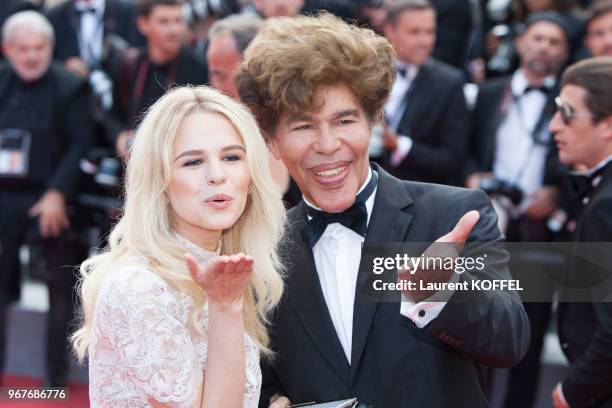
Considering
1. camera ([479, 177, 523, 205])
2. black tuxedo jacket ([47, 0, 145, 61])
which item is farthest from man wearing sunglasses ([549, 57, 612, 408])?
black tuxedo jacket ([47, 0, 145, 61])

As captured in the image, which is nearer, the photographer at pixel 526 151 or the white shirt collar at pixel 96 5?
the photographer at pixel 526 151

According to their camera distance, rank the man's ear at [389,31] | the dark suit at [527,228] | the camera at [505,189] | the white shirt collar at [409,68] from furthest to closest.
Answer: the man's ear at [389,31], the white shirt collar at [409,68], the camera at [505,189], the dark suit at [527,228]

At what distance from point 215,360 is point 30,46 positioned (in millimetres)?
4561

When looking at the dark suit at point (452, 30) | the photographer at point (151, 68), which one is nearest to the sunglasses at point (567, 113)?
the photographer at point (151, 68)

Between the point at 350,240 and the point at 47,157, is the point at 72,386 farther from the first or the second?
the point at 350,240

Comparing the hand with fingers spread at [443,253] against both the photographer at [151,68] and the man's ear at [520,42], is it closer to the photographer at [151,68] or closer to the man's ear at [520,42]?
the photographer at [151,68]

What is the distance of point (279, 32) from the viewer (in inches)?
123

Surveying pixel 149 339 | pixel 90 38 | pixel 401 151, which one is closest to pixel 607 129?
pixel 401 151

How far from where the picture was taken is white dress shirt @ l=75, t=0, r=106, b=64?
24.5 ft

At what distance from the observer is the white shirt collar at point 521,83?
585 cm

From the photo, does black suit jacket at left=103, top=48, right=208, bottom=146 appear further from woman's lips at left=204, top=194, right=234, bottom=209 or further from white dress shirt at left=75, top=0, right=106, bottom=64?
woman's lips at left=204, top=194, right=234, bottom=209

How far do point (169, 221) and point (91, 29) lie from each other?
5179mm

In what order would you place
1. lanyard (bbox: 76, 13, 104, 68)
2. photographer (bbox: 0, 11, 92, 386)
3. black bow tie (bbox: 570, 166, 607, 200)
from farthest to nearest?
lanyard (bbox: 76, 13, 104, 68) < photographer (bbox: 0, 11, 92, 386) < black bow tie (bbox: 570, 166, 607, 200)

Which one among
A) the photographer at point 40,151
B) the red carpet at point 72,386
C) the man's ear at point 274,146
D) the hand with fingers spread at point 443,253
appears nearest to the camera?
the hand with fingers spread at point 443,253
